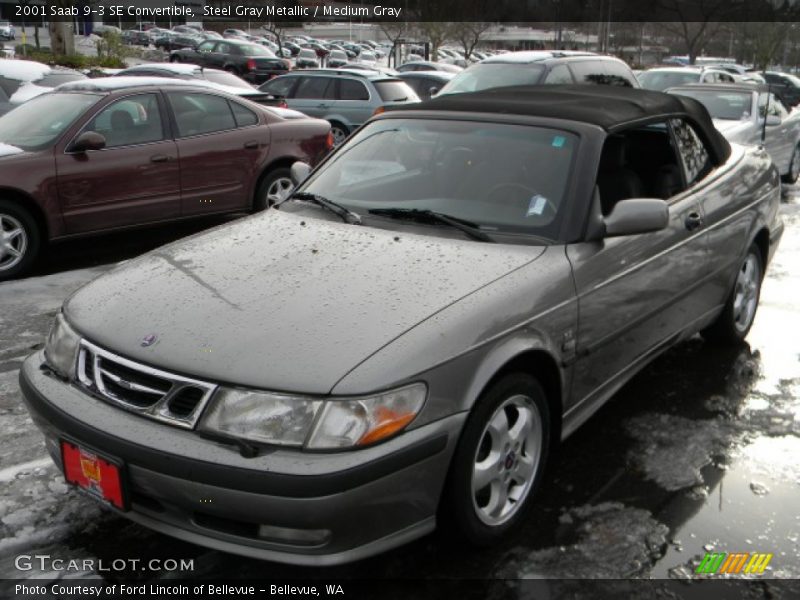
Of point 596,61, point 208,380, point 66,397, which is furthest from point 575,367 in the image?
point 596,61

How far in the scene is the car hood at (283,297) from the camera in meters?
2.60

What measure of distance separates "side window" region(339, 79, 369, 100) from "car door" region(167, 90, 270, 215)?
643cm

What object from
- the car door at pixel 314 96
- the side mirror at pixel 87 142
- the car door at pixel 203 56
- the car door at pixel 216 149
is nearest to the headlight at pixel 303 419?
the side mirror at pixel 87 142

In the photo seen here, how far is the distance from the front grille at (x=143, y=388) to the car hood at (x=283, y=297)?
0.04m

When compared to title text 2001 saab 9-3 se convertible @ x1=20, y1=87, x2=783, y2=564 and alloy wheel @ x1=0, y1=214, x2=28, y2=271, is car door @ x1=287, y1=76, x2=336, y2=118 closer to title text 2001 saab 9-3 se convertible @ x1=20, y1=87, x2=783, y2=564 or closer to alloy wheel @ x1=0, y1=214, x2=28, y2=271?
alloy wheel @ x1=0, y1=214, x2=28, y2=271

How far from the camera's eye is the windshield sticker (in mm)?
3488

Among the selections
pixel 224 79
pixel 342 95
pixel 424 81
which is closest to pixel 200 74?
pixel 224 79

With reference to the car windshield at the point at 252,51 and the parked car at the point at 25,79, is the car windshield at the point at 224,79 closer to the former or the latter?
the parked car at the point at 25,79

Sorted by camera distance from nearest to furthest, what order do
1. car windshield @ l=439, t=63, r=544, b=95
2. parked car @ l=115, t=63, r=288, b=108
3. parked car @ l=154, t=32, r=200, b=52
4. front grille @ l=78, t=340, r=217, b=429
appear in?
front grille @ l=78, t=340, r=217, b=429 → car windshield @ l=439, t=63, r=544, b=95 → parked car @ l=115, t=63, r=288, b=108 → parked car @ l=154, t=32, r=200, b=52

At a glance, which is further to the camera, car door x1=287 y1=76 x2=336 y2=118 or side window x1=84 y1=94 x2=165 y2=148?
car door x1=287 y1=76 x2=336 y2=118

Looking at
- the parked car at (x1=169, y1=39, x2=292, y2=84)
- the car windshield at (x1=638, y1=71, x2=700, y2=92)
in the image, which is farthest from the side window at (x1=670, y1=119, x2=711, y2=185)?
the parked car at (x1=169, y1=39, x2=292, y2=84)

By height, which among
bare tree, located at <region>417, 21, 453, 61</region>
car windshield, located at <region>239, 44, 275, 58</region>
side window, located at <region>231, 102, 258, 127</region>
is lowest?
side window, located at <region>231, 102, 258, 127</region>

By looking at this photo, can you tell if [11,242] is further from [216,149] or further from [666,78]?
[666,78]

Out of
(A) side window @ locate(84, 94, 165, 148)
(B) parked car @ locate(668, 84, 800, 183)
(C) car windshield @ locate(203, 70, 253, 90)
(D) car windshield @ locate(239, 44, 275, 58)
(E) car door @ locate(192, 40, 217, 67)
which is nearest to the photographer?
(A) side window @ locate(84, 94, 165, 148)
